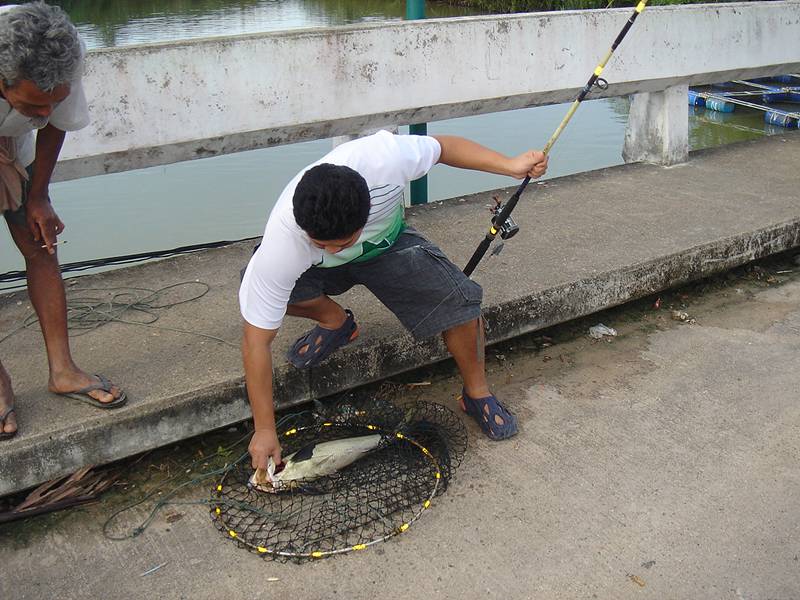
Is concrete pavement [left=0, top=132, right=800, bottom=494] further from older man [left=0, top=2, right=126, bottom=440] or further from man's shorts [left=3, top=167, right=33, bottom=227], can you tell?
man's shorts [left=3, top=167, right=33, bottom=227]

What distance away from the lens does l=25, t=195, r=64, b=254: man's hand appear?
306cm

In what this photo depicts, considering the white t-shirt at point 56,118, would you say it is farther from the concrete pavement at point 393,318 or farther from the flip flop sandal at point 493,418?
the flip flop sandal at point 493,418

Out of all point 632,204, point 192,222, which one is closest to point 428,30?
point 632,204

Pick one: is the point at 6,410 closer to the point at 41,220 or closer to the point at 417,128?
the point at 41,220

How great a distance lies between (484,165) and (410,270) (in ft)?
1.59

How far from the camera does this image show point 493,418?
3.44 m

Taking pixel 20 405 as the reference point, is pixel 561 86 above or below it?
above

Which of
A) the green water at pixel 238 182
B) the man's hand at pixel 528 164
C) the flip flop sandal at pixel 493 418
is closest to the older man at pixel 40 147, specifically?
Answer: the flip flop sandal at pixel 493 418

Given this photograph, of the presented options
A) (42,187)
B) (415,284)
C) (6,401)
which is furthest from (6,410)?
(415,284)

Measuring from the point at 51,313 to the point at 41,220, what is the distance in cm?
34

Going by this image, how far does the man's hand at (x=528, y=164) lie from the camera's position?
319 cm

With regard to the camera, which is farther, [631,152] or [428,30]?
[631,152]

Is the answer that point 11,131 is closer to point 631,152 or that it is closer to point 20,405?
point 20,405

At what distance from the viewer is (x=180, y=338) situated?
3.59 m
